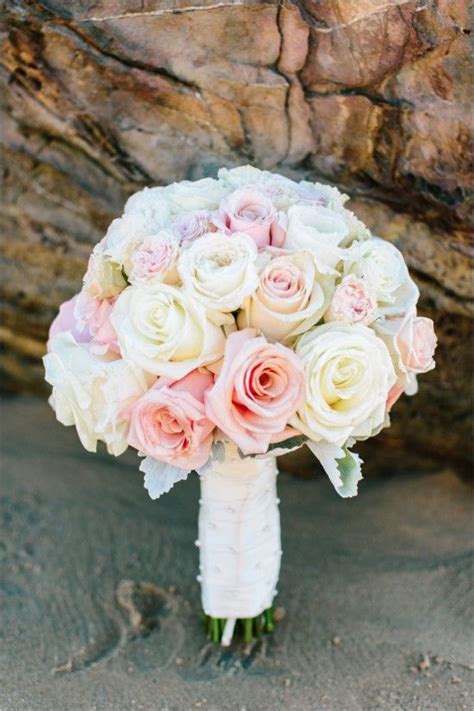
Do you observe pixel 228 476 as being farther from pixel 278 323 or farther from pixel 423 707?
pixel 423 707

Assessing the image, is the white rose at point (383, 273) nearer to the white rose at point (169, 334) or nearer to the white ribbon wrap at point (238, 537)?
the white rose at point (169, 334)

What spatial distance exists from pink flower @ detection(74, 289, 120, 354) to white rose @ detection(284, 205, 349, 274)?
16.9 inches

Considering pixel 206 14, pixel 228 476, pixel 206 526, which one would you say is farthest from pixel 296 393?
pixel 206 14

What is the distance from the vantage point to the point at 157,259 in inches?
77.2

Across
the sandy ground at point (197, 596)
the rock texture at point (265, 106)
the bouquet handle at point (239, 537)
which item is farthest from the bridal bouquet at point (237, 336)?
the sandy ground at point (197, 596)

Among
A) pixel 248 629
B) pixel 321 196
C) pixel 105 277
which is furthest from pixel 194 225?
pixel 248 629

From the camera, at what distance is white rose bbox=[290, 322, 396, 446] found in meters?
1.88

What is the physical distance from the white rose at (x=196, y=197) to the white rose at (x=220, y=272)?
9.4 inches

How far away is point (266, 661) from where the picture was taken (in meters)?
2.42

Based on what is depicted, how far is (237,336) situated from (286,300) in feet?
0.41

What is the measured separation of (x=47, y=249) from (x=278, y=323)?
54.8 inches

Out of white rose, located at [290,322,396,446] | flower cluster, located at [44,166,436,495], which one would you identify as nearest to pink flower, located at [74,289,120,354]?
flower cluster, located at [44,166,436,495]

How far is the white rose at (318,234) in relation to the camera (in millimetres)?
A: 1971

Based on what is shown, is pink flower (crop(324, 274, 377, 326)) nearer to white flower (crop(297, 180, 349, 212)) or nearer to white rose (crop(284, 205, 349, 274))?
white rose (crop(284, 205, 349, 274))
